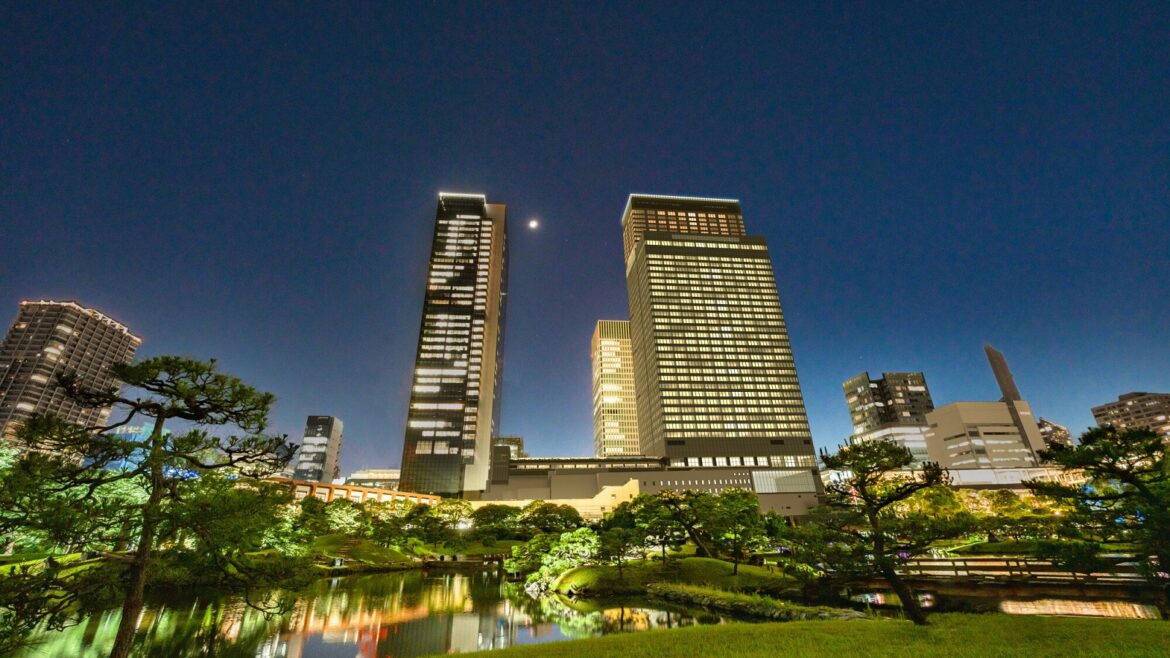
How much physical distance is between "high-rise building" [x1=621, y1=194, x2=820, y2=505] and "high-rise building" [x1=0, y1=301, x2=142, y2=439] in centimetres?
17121

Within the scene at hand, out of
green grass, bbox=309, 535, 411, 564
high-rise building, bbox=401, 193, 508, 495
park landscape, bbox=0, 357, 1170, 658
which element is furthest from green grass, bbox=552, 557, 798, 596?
high-rise building, bbox=401, 193, 508, 495

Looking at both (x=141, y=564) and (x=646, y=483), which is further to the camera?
(x=646, y=483)

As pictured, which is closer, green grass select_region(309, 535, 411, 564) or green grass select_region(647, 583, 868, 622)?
green grass select_region(647, 583, 868, 622)

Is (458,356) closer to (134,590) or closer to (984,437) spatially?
(134,590)

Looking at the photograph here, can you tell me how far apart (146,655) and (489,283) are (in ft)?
513

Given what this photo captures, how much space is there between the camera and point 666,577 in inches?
1567

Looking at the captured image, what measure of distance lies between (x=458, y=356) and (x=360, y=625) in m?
135

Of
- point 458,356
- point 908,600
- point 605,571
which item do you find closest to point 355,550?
point 605,571

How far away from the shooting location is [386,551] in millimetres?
66000

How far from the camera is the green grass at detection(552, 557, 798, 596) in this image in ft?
117

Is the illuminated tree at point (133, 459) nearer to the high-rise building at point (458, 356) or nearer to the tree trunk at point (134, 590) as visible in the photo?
the tree trunk at point (134, 590)

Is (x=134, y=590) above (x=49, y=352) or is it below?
below

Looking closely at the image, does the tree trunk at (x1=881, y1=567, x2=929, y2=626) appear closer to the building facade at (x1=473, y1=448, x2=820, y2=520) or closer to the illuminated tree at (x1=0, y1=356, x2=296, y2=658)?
the illuminated tree at (x1=0, y1=356, x2=296, y2=658)

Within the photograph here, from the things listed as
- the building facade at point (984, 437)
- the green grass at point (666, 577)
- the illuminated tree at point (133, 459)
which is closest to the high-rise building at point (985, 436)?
the building facade at point (984, 437)
